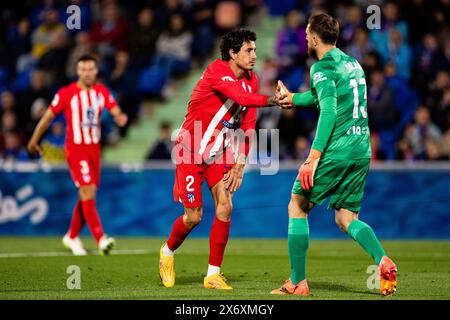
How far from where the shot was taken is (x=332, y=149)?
27.5ft

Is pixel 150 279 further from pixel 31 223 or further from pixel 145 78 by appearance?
pixel 145 78

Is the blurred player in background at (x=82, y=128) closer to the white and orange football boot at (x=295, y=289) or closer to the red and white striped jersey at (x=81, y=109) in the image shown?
the red and white striped jersey at (x=81, y=109)

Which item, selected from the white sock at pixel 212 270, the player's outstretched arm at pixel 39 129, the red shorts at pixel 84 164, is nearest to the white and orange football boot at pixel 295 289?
the white sock at pixel 212 270

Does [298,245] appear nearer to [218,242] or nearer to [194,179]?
[218,242]

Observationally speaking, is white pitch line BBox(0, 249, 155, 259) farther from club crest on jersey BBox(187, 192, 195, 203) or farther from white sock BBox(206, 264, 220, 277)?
white sock BBox(206, 264, 220, 277)

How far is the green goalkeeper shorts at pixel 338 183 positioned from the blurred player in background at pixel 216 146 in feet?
3.32

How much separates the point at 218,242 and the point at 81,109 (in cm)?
469

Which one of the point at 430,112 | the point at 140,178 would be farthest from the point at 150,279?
the point at 430,112

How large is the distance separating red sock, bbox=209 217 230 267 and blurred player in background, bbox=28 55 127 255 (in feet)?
13.4

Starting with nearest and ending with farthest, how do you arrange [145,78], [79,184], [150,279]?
[150,279]
[79,184]
[145,78]

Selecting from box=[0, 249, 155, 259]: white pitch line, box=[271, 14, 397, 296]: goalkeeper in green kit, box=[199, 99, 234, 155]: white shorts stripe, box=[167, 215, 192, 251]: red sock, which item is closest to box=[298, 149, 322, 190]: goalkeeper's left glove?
box=[271, 14, 397, 296]: goalkeeper in green kit

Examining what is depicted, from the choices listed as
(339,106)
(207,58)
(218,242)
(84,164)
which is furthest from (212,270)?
(207,58)

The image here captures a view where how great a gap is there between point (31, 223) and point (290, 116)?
4800 millimetres

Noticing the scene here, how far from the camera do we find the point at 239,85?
9000mm
